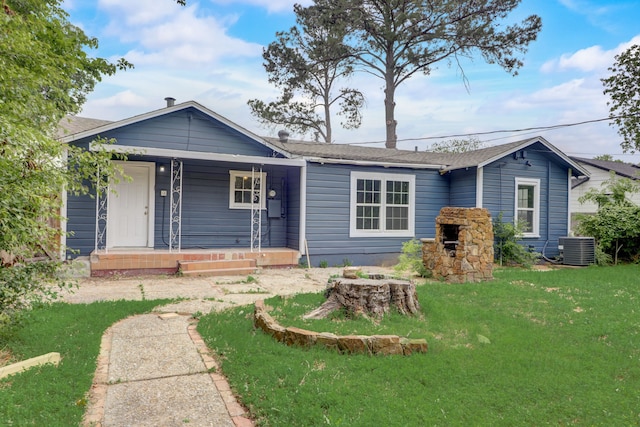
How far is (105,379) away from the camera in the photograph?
3.24 meters

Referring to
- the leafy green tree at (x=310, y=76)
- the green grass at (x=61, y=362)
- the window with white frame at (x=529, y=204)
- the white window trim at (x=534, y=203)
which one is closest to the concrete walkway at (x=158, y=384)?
the green grass at (x=61, y=362)

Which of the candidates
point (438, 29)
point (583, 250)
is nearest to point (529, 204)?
point (583, 250)

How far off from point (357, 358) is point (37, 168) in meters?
3.13

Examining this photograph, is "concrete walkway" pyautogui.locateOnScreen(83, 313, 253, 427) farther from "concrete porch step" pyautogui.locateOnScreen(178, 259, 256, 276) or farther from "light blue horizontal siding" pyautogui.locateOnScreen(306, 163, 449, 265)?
"light blue horizontal siding" pyautogui.locateOnScreen(306, 163, 449, 265)

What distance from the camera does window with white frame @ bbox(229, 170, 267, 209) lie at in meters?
10.5

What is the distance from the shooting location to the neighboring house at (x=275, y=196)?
9156mm

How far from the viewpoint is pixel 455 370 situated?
332 cm

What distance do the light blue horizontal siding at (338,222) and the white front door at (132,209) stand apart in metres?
3.85

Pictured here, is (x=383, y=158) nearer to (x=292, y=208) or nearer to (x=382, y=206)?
(x=382, y=206)

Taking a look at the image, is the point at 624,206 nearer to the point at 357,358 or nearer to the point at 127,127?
the point at 357,358

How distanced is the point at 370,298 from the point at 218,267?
495cm

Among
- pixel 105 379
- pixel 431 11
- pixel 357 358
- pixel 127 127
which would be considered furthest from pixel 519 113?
pixel 105 379

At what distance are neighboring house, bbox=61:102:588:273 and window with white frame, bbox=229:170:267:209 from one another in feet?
0.09

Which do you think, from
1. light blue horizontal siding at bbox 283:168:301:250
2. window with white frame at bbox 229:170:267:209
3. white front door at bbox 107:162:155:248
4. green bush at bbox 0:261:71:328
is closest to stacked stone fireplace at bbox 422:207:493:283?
light blue horizontal siding at bbox 283:168:301:250
